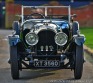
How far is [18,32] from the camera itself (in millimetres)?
11664

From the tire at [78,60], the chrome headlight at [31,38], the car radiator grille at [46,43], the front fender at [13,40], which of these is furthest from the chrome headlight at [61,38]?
the front fender at [13,40]

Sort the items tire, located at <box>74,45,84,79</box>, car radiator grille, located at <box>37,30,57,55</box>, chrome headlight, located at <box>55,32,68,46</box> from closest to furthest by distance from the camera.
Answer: tire, located at <box>74,45,84,79</box>
chrome headlight, located at <box>55,32,68,46</box>
car radiator grille, located at <box>37,30,57,55</box>

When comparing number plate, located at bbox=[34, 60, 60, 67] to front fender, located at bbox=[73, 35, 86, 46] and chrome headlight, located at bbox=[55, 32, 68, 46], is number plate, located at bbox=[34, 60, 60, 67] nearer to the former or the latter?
chrome headlight, located at bbox=[55, 32, 68, 46]

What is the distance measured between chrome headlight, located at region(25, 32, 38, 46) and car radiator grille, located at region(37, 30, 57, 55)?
25cm

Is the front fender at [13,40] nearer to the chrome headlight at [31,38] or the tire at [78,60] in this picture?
the chrome headlight at [31,38]

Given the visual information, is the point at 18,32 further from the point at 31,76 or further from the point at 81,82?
the point at 81,82

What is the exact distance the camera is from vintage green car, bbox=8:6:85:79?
10.5m

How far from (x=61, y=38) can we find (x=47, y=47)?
0.47 m

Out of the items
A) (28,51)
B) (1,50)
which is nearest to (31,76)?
(28,51)

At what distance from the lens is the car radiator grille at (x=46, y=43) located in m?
10.9

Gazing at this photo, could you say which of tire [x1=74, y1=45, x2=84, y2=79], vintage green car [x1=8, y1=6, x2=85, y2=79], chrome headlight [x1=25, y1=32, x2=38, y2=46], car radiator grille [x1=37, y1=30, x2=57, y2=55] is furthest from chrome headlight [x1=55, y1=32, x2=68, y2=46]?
chrome headlight [x1=25, y1=32, x2=38, y2=46]

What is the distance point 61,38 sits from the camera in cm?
1070

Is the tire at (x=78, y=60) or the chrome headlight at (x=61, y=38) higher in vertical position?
the chrome headlight at (x=61, y=38)

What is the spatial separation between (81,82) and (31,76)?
1545mm
